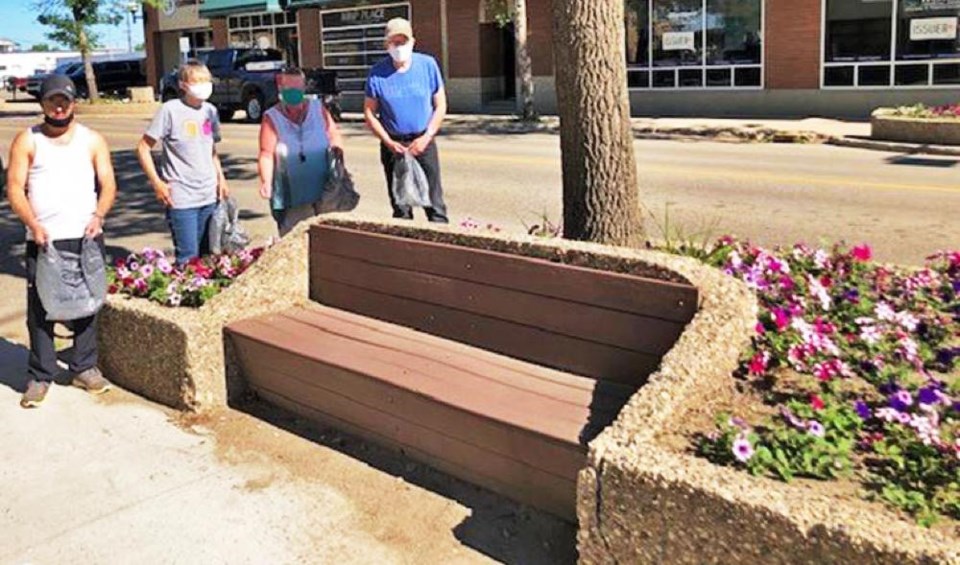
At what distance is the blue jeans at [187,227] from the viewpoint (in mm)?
6695

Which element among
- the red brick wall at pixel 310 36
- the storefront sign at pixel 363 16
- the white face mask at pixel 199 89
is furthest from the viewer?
the red brick wall at pixel 310 36

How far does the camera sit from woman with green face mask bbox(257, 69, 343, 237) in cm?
655

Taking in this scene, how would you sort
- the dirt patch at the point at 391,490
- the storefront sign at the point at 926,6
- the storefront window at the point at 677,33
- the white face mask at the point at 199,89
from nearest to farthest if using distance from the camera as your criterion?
the dirt patch at the point at 391,490 < the white face mask at the point at 199,89 < the storefront sign at the point at 926,6 < the storefront window at the point at 677,33

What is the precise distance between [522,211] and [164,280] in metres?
6.03

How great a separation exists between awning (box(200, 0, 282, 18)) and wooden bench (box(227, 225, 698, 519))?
32140 mm

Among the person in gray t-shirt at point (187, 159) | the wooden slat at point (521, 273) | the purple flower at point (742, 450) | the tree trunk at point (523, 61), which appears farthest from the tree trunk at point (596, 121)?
the tree trunk at point (523, 61)

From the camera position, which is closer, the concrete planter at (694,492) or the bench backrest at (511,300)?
the concrete planter at (694,492)

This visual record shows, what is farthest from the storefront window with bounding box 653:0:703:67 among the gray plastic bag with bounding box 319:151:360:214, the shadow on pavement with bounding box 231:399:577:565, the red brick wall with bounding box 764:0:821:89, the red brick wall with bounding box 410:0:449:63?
the shadow on pavement with bounding box 231:399:577:565

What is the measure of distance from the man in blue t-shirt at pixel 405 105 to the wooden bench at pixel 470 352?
1.74m

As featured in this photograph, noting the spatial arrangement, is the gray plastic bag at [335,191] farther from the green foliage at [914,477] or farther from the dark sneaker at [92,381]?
the green foliage at [914,477]

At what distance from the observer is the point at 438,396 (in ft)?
13.7

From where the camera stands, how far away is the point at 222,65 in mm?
28203

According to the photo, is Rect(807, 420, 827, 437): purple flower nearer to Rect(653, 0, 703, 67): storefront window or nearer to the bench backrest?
the bench backrest

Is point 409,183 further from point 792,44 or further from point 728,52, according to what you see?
point 728,52
